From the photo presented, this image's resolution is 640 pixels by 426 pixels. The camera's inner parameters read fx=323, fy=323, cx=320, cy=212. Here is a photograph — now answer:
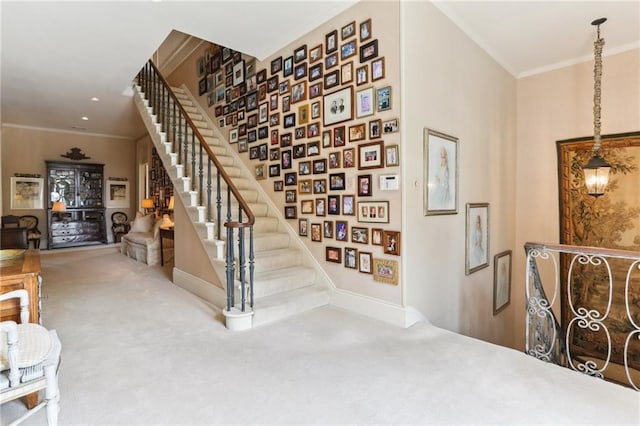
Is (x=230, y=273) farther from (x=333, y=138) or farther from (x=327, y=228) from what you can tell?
(x=333, y=138)

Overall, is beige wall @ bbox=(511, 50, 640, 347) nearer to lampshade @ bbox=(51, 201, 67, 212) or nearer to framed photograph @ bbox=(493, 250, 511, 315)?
framed photograph @ bbox=(493, 250, 511, 315)

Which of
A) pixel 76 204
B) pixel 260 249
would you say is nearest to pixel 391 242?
pixel 260 249

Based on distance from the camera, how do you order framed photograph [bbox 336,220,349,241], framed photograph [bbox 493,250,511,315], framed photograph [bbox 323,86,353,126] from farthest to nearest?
framed photograph [bbox 493,250,511,315], framed photograph [bbox 336,220,349,241], framed photograph [bbox 323,86,353,126]

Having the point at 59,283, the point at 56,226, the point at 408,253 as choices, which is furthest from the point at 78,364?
the point at 56,226

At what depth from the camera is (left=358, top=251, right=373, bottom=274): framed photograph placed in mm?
3203

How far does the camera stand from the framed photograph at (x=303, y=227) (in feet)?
12.6

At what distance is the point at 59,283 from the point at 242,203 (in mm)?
3391

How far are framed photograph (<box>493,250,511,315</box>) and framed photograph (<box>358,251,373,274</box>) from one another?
2301 mm

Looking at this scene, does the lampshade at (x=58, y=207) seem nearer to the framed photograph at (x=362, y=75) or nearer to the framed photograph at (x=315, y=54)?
the framed photograph at (x=315, y=54)

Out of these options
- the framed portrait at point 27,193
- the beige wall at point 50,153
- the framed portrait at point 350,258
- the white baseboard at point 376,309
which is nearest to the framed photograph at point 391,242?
the framed portrait at point 350,258

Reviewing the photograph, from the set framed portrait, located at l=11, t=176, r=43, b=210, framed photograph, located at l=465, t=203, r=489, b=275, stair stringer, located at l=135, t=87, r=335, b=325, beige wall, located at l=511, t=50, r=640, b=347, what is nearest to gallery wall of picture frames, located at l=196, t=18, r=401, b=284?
stair stringer, located at l=135, t=87, r=335, b=325

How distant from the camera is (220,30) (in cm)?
365

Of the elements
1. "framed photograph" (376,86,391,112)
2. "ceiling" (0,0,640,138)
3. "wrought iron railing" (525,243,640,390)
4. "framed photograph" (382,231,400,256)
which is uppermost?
"ceiling" (0,0,640,138)

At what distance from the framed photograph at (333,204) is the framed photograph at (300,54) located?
1669 mm
